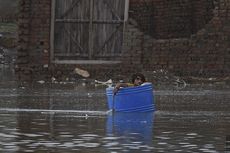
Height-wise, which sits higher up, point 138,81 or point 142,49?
point 142,49

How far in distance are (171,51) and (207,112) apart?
32.6 ft

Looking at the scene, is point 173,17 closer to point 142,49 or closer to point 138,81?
point 142,49

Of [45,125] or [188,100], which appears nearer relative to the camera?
[45,125]

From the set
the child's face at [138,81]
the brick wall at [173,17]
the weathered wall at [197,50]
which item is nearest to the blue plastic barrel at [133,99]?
the child's face at [138,81]

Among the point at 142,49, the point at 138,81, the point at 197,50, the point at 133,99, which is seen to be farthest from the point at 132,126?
the point at 142,49

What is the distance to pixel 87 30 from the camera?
25.5 m

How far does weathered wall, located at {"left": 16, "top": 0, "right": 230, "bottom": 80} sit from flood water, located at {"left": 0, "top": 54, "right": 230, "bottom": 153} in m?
3.99

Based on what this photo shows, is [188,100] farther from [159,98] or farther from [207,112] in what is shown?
[207,112]

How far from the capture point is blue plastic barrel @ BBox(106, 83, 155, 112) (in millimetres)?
14883

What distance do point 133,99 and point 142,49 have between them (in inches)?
400

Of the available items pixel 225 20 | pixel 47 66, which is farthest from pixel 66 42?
pixel 225 20

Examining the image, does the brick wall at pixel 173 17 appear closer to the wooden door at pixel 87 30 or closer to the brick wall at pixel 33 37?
the wooden door at pixel 87 30

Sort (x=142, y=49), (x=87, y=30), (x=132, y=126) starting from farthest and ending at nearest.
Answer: (x=87, y=30), (x=142, y=49), (x=132, y=126)

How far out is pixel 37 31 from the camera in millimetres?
25141
